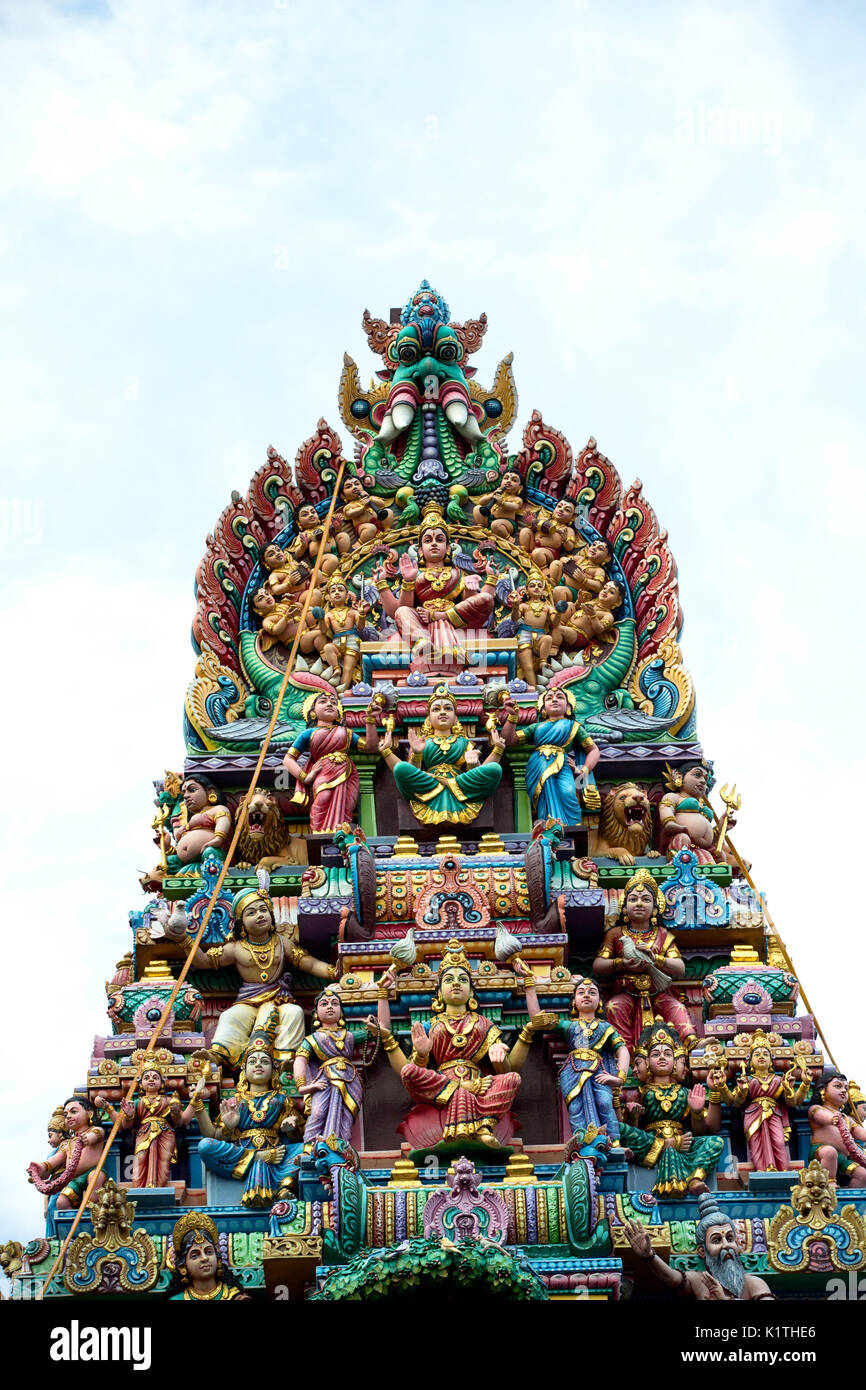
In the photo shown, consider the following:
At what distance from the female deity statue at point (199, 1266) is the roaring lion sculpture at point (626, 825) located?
6803 millimetres

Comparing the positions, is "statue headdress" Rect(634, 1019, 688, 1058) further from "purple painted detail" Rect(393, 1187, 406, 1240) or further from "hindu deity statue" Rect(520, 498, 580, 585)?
"hindu deity statue" Rect(520, 498, 580, 585)

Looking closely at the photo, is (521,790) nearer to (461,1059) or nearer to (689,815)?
(689,815)

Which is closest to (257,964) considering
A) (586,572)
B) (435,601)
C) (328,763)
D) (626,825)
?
(328,763)

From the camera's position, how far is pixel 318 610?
2506cm

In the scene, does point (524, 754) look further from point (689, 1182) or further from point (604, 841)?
point (689, 1182)

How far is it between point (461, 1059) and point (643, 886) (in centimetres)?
319

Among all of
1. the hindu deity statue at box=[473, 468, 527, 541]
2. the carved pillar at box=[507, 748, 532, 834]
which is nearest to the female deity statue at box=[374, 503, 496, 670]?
the hindu deity statue at box=[473, 468, 527, 541]

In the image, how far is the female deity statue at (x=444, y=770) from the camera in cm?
2248

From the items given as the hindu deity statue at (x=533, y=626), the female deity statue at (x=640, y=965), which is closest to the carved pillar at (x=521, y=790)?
the hindu deity statue at (x=533, y=626)

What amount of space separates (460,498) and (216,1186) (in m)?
10.3

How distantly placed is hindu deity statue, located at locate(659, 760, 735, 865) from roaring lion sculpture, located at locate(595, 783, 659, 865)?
0.20m

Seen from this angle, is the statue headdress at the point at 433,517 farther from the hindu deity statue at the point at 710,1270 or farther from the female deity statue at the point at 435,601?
the hindu deity statue at the point at 710,1270

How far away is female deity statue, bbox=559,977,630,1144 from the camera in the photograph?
61.7 ft
